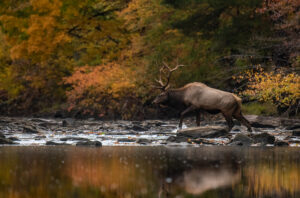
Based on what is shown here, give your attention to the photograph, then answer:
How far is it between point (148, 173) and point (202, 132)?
7894 mm

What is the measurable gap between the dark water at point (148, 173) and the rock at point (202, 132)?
3.77 m

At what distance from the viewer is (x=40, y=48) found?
31.8 m

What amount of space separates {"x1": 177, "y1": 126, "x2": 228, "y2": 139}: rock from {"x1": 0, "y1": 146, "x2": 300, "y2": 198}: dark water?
12.4 feet

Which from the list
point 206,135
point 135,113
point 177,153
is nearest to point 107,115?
point 135,113

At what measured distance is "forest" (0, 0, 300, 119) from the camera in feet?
80.2

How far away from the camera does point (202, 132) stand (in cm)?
1512

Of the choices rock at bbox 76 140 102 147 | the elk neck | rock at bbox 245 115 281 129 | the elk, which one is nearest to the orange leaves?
the elk neck

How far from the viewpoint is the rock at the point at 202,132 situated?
589 inches

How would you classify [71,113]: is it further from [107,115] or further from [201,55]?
[201,55]

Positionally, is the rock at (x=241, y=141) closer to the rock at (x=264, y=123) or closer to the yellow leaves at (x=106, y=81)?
the rock at (x=264, y=123)

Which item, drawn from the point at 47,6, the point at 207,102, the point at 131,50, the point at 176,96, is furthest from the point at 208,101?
the point at 47,6

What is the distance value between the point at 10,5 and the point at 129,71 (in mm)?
11309

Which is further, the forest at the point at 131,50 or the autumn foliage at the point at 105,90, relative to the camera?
the autumn foliage at the point at 105,90

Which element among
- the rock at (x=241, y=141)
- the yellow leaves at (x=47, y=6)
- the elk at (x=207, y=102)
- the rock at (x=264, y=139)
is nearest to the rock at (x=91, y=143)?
the rock at (x=241, y=141)
